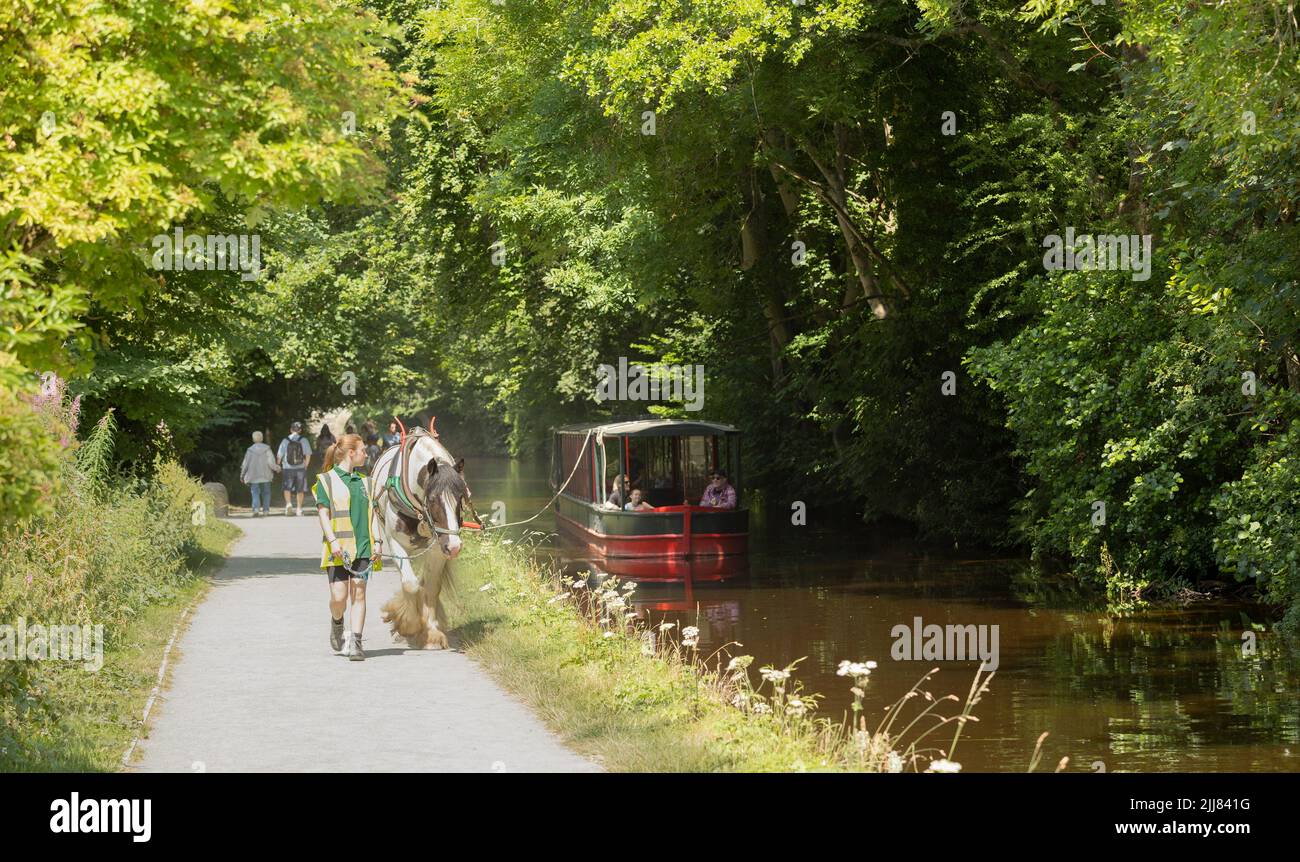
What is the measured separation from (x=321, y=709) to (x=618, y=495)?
20.7 meters

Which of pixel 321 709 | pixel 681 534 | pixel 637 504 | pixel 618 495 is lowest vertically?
pixel 321 709

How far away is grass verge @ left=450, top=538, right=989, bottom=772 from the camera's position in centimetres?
928

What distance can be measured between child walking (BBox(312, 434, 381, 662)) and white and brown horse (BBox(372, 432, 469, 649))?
573mm

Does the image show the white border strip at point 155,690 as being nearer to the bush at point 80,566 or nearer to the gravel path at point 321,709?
the gravel path at point 321,709

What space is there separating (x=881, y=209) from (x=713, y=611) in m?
A: 14.2

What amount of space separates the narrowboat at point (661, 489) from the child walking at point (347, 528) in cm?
1606

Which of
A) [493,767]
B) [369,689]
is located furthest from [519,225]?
[493,767]

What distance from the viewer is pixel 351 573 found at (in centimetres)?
1395

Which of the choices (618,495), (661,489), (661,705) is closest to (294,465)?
(618,495)

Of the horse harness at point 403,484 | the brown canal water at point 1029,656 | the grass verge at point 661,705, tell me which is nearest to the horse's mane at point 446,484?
the horse harness at point 403,484

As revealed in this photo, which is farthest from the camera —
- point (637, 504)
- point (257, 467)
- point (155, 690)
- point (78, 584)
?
point (257, 467)

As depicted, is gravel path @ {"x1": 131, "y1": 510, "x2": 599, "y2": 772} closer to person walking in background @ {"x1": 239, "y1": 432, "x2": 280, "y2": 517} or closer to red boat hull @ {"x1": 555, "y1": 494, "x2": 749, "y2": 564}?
red boat hull @ {"x1": 555, "y1": 494, "x2": 749, "y2": 564}

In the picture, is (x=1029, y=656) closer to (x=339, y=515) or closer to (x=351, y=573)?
Result: (x=351, y=573)

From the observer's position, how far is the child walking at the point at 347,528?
1371 centimetres
